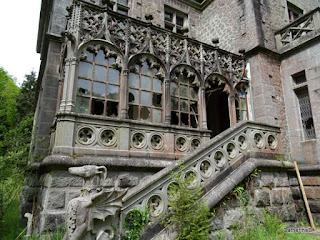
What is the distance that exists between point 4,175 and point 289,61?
1001 cm

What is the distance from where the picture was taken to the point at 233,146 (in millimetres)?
5090

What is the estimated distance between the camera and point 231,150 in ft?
16.8

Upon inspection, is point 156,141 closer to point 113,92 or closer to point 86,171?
point 113,92

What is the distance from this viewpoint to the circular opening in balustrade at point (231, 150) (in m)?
5.00

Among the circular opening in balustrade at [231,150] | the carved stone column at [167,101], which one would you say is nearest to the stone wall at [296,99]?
the circular opening in balustrade at [231,150]

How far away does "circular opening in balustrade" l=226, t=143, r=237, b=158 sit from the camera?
500 cm

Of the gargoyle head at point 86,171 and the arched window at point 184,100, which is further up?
the arched window at point 184,100

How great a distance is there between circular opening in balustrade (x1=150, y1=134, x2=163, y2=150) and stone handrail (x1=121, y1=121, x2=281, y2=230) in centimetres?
189

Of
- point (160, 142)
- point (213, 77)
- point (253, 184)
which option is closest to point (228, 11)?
point (213, 77)

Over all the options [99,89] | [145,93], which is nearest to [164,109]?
[145,93]

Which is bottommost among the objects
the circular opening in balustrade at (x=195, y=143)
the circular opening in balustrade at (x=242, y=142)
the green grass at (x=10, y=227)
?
the green grass at (x=10, y=227)

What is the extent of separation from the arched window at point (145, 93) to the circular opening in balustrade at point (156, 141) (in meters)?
0.57

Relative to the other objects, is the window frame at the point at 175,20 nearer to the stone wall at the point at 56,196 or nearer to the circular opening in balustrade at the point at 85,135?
the circular opening in balustrade at the point at 85,135

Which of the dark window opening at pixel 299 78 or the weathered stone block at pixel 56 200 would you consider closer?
the weathered stone block at pixel 56 200
